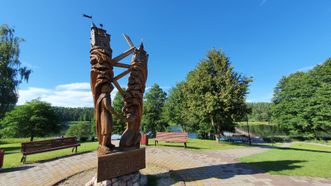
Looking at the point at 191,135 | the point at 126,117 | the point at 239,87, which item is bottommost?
the point at 191,135

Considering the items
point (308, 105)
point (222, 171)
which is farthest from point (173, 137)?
point (308, 105)

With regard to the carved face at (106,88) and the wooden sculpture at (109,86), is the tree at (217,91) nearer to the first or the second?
the wooden sculpture at (109,86)

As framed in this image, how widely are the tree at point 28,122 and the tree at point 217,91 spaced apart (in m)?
18.0

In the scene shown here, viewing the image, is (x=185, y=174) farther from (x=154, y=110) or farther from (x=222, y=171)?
(x=154, y=110)

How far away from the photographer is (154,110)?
30.9m

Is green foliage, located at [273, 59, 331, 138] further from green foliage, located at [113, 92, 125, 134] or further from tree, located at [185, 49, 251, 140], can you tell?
green foliage, located at [113, 92, 125, 134]

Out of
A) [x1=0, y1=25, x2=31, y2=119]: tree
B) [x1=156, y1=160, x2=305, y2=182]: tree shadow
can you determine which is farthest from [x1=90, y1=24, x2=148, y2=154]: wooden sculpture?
[x1=0, y1=25, x2=31, y2=119]: tree

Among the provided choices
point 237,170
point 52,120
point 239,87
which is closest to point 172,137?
point 237,170

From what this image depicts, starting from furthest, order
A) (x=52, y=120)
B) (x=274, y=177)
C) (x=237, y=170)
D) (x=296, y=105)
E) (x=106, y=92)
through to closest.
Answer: (x=296, y=105)
(x=52, y=120)
(x=237, y=170)
(x=274, y=177)
(x=106, y=92)

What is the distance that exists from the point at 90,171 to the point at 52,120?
19187mm

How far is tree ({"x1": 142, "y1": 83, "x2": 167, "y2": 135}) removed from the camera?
100ft

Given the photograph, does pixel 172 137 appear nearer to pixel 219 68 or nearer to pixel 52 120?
pixel 219 68

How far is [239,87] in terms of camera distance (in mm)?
15359

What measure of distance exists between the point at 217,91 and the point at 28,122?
22218 millimetres
